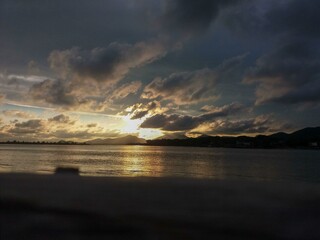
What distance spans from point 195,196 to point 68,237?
33.2ft

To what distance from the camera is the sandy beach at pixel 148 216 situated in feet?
41.0

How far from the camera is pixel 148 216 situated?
589 inches

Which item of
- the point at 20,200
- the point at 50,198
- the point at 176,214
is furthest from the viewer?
the point at 50,198

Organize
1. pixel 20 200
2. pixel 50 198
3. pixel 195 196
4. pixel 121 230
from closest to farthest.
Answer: pixel 121 230 < pixel 20 200 < pixel 50 198 < pixel 195 196

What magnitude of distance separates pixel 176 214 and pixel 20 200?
24.6 feet

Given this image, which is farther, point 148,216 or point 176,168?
point 176,168

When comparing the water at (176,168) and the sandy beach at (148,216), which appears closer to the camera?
the sandy beach at (148,216)

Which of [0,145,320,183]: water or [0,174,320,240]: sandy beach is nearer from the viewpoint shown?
[0,174,320,240]: sandy beach

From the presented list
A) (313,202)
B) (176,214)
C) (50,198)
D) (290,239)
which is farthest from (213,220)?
(50,198)

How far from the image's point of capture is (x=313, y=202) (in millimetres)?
18703

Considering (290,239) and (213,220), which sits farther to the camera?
(213,220)

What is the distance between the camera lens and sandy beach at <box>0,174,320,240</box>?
492 inches

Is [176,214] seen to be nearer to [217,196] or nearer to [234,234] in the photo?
[234,234]

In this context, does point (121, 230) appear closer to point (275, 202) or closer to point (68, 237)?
point (68, 237)
